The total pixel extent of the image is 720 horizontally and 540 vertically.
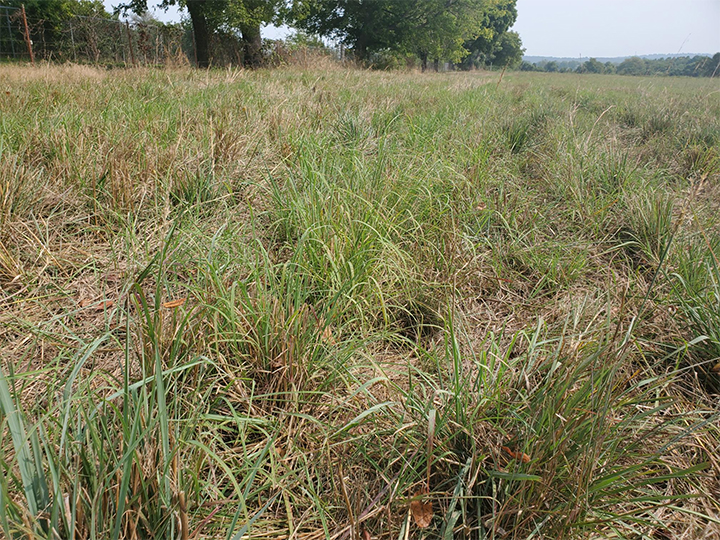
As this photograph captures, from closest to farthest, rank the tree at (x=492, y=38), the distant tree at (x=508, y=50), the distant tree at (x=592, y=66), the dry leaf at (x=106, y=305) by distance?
the dry leaf at (x=106, y=305), the distant tree at (x=592, y=66), the tree at (x=492, y=38), the distant tree at (x=508, y=50)

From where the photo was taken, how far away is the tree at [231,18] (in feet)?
42.8

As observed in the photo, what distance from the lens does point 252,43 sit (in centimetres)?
1427

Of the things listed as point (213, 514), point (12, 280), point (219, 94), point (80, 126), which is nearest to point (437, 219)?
point (213, 514)

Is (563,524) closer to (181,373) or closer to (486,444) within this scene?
(486,444)

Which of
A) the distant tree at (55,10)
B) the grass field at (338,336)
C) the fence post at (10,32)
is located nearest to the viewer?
the grass field at (338,336)

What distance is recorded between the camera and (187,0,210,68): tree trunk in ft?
44.0

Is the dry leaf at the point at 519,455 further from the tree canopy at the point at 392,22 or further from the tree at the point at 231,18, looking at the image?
the tree canopy at the point at 392,22

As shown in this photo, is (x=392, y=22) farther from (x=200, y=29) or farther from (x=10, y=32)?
(x=10, y=32)

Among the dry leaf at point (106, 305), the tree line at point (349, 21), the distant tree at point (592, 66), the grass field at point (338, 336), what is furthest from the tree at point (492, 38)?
the dry leaf at point (106, 305)

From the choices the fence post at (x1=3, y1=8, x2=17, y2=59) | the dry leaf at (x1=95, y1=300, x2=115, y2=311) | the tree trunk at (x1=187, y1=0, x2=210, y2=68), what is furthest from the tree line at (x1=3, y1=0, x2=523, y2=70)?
the dry leaf at (x1=95, y1=300, x2=115, y2=311)

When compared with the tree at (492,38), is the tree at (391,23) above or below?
below

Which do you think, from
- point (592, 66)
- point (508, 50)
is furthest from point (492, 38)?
point (592, 66)

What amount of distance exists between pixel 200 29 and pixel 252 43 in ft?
5.38

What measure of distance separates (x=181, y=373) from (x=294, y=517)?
499mm
